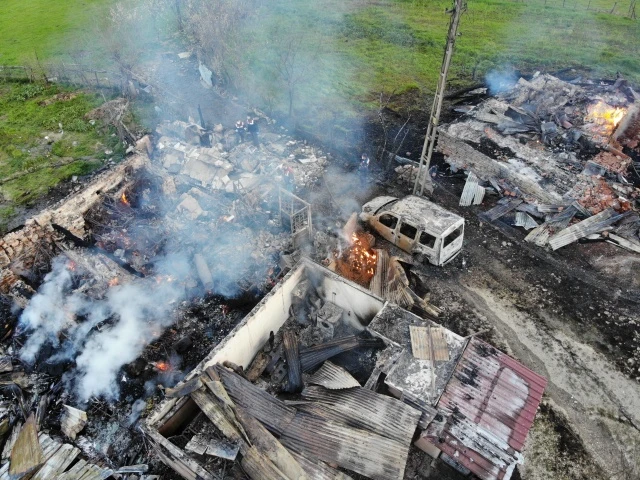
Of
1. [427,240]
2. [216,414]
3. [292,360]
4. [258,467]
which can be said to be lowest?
[292,360]

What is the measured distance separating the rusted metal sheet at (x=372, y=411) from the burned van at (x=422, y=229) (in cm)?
581

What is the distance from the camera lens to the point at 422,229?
1281 centimetres

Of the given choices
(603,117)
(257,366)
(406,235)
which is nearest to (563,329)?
(406,235)

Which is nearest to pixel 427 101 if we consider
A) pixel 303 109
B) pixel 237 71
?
pixel 303 109

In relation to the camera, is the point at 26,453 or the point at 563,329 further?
the point at 563,329

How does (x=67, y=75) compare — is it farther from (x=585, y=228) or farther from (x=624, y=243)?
(x=624, y=243)

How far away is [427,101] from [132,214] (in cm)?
1548

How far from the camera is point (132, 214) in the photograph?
14656 millimetres

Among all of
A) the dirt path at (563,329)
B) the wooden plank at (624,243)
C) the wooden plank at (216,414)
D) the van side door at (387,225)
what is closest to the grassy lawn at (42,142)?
the van side door at (387,225)

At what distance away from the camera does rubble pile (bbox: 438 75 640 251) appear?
15.1 meters

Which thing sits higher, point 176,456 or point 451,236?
point 176,456

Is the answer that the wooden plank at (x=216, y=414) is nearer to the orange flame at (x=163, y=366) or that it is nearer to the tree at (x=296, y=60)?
the orange flame at (x=163, y=366)

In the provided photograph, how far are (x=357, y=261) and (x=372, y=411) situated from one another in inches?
221

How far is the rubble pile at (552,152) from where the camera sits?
15141 mm
